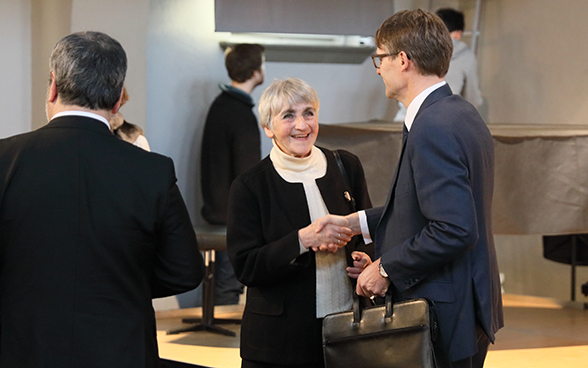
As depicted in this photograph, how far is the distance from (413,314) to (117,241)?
2.71ft

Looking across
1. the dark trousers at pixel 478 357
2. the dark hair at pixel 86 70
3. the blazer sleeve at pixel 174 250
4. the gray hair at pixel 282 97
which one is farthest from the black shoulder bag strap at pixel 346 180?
the dark hair at pixel 86 70

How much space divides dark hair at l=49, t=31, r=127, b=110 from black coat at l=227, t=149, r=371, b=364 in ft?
2.72

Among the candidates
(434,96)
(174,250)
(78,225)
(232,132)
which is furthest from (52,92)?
(232,132)

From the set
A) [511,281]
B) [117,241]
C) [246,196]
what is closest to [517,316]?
[511,281]

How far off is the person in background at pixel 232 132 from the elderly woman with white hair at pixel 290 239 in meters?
2.85

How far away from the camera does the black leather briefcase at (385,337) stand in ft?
6.47

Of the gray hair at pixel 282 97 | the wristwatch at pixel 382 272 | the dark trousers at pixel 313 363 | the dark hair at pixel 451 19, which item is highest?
the dark hair at pixel 451 19

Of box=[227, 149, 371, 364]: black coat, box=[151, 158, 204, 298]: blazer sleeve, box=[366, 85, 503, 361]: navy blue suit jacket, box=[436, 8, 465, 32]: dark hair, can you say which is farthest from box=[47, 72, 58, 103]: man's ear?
box=[436, 8, 465, 32]: dark hair

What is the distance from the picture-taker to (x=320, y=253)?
2.50 metres

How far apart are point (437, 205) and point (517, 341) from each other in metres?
2.73

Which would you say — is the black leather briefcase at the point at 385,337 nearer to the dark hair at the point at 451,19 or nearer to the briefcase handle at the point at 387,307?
the briefcase handle at the point at 387,307

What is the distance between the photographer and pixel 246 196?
98.7 inches

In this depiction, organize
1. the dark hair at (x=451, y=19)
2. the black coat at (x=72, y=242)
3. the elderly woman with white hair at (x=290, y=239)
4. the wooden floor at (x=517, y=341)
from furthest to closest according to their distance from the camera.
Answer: the dark hair at (x=451, y=19), the wooden floor at (x=517, y=341), the elderly woman with white hair at (x=290, y=239), the black coat at (x=72, y=242)

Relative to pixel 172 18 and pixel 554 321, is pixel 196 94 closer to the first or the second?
pixel 172 18
